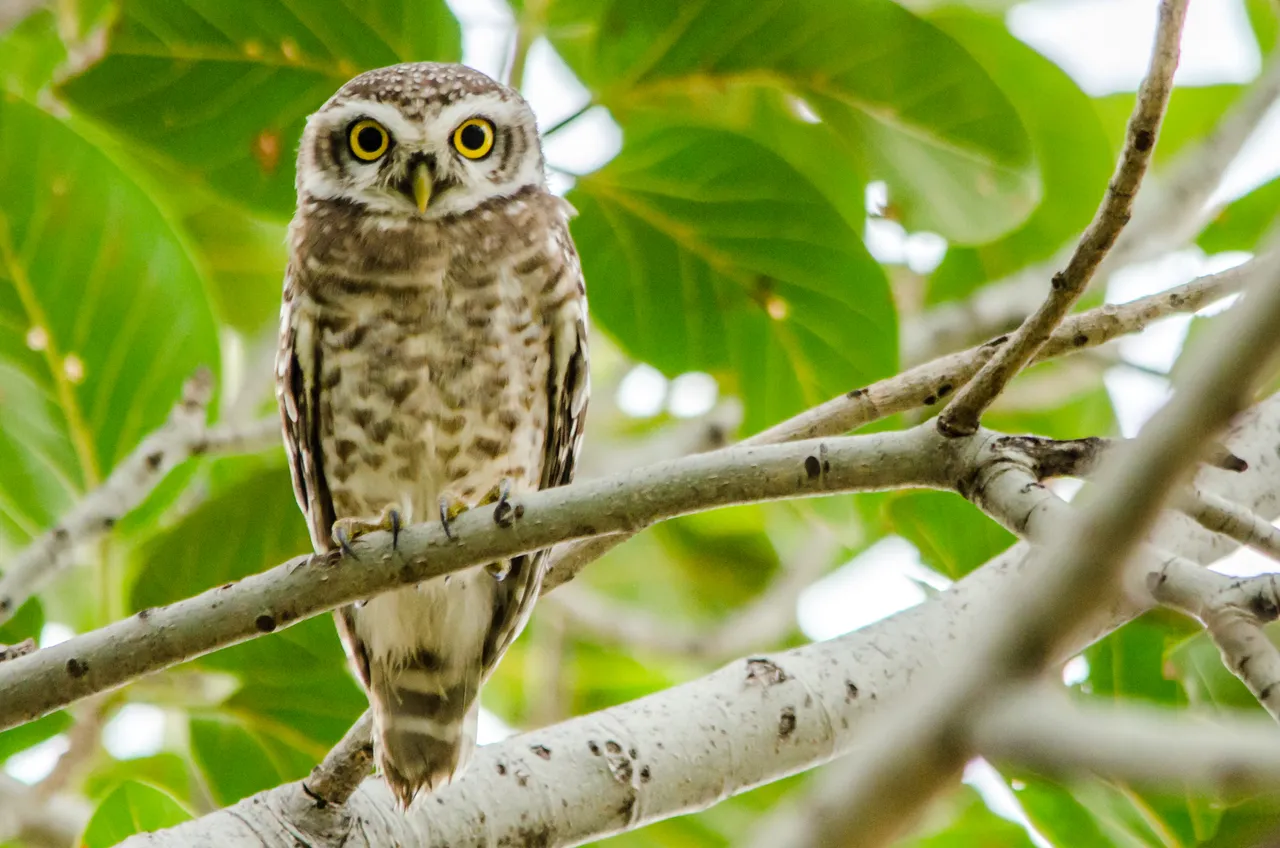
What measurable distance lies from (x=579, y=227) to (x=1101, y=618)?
156cm

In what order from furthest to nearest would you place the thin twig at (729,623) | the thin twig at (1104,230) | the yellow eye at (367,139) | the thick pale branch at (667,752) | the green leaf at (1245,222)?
the thin twig at (729,623) < the green leaf at (1245,222) < the yellow eye at (367,139) < the thick pale branch at (667,752) < the thin twig at (1104,230)

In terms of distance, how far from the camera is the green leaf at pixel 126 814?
2486 millimetres

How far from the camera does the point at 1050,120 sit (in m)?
3.70

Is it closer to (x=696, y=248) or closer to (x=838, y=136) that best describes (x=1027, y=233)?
(x=838, y=136)

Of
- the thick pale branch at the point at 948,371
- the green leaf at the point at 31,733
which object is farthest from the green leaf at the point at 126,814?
the thick pale branch at the point at 948,371

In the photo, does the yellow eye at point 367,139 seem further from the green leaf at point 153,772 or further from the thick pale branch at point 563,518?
the thick pale branch at point 563,518

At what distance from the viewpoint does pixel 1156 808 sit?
8.84 ft

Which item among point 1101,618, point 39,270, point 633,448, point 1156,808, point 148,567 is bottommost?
point 1156,808

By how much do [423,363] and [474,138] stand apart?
2.39 feet

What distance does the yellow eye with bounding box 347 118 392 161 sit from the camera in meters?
3.52

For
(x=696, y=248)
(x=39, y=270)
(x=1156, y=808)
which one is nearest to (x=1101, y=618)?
(x=1156, y=808)

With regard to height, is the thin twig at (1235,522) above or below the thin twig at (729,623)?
below

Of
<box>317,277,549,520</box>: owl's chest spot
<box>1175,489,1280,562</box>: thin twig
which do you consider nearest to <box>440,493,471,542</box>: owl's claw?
<box>317,277,549,520</box>: owl's chest spot

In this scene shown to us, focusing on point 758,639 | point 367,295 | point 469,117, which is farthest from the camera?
point 758,639
